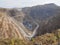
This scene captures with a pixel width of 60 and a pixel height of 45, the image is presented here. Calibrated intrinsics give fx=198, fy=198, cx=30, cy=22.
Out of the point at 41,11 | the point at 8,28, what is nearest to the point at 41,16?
the point at 41,11

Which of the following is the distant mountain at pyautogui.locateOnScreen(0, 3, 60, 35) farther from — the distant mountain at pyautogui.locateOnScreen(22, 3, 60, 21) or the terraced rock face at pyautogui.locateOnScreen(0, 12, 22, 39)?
the terraced rock face at pyautogui.locateOnScreen(0, 12, 22, 39)

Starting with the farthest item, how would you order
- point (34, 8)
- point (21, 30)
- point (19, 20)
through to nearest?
point (34, 8) → point (19, 20) → point (21, 30)

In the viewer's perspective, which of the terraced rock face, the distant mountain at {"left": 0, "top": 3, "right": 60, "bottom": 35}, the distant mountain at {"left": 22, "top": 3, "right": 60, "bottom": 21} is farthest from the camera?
the distant mountain at {"left": 22, "top": 3, "right": 60, "bottom": 21}

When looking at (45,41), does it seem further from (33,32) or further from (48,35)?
(33,32)

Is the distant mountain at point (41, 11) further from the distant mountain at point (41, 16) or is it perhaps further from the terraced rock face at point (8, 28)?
the terraced rock face at point (8, 28)

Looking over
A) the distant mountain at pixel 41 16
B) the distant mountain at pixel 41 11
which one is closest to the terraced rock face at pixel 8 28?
the distant mountain at pixel 41 16

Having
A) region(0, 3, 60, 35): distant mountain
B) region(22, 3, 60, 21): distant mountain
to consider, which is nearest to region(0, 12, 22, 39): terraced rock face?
region(0, 3, 60, 35): distant mountain

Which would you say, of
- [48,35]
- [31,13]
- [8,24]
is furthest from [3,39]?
[31,13]

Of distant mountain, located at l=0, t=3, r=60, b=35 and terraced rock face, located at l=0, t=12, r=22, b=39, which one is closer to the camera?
terraced rock face, located at l=0, t=12, r=22, b=39
